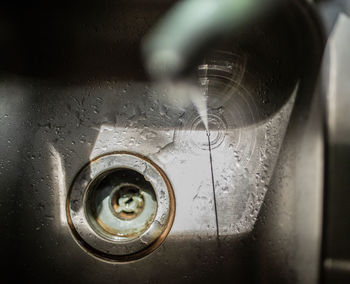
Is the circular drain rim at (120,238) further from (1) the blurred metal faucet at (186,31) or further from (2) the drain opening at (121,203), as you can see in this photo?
(1) the blurred metal faucet at (186,31)

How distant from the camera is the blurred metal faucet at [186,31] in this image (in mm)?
784

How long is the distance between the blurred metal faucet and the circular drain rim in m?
0.18

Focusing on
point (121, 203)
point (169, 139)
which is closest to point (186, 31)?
point (169, 139)

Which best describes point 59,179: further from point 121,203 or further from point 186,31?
point 186,31

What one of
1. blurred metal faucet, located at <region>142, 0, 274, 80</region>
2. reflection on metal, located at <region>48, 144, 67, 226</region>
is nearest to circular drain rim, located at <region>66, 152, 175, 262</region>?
reflection on metal, located at <region>48, 144, 67, 226</region>

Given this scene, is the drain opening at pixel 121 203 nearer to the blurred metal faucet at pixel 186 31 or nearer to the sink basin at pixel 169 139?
the sink basin at pixel 169 139

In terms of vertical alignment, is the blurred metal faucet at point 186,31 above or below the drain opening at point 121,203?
above

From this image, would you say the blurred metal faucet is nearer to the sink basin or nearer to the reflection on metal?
the sink basin

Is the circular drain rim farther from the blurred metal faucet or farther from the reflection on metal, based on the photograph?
the blurred metal faucet

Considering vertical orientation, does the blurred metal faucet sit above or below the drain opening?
above

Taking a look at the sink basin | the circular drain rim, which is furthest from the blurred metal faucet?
the circular drain rim

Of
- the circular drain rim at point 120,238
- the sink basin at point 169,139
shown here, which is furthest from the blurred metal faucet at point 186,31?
the circular drain rim at point 120,238

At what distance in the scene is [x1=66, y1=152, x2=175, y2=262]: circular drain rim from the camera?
75cm

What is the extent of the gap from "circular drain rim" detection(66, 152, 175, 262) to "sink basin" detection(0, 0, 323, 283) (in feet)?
0.04
